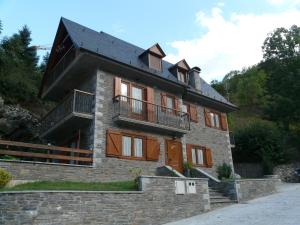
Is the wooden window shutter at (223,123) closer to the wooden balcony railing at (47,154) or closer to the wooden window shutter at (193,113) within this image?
the wooden window shutter at (193,113)

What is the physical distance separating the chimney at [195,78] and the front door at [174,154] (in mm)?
5406

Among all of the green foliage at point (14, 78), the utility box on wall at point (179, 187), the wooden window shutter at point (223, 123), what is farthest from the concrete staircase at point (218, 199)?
the green foliage at point (14, 78)

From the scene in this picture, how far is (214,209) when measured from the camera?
46.2 feet

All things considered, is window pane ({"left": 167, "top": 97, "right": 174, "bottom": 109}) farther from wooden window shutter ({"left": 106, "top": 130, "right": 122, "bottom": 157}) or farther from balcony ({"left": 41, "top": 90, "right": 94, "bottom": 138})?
balcony ({"left": 41, "top": 90, "right": 94, "bottom": 138})

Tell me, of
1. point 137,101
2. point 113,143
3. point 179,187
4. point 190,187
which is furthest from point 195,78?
point 179,187

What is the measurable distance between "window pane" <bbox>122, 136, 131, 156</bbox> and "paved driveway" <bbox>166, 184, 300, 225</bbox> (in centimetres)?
464

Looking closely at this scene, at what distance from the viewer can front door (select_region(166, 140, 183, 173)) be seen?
17.6 meters

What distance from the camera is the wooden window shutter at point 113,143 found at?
14.8 meters

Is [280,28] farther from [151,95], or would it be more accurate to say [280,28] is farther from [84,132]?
[84,132]

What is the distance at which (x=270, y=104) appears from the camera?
39.8m

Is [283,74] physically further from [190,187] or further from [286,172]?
[190,187]

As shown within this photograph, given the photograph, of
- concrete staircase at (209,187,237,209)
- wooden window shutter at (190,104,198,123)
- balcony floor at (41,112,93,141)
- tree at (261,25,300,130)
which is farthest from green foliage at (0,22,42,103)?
tree at (261,25,300,130)

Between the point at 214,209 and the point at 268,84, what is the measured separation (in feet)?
122

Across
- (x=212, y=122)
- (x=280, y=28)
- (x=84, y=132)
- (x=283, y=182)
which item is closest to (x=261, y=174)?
(x=283, y=182)
